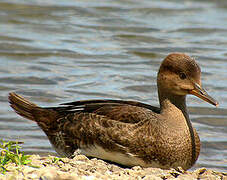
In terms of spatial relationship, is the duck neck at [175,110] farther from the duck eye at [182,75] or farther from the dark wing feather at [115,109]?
the duck eye at [182,75]

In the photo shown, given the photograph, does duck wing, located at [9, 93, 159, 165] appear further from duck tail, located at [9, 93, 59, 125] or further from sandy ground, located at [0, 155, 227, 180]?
sandy ground, located at [0, 155, 227, 180]

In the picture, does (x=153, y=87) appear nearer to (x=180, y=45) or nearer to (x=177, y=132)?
(x=180, y=45)

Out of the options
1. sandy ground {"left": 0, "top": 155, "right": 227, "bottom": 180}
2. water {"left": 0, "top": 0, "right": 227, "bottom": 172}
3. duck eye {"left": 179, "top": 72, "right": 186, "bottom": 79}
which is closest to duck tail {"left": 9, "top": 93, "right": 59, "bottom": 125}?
water {"left": 0, "top": 0, "right": 227, "bottom": 172}

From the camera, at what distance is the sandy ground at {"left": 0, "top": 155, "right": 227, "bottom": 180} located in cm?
495

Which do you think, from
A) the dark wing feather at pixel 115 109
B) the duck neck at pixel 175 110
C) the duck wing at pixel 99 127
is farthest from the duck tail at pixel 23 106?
the duck neck at pixel 175 110

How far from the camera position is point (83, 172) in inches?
209

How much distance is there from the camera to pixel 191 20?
15562mm

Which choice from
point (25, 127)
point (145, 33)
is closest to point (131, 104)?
point (25, 127)

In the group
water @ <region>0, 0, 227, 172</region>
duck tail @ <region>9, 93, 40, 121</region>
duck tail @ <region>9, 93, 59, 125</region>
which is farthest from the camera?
water @ <region>0, 0, 227, 172</region>

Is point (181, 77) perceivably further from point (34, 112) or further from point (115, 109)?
point (34, 112)

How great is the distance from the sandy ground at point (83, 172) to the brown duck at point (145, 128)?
16cm

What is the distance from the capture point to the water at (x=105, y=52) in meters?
9.13

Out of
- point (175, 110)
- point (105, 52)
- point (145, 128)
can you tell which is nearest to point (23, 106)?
point (145, 128)

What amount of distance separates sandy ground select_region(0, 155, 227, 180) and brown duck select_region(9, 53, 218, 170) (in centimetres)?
16
